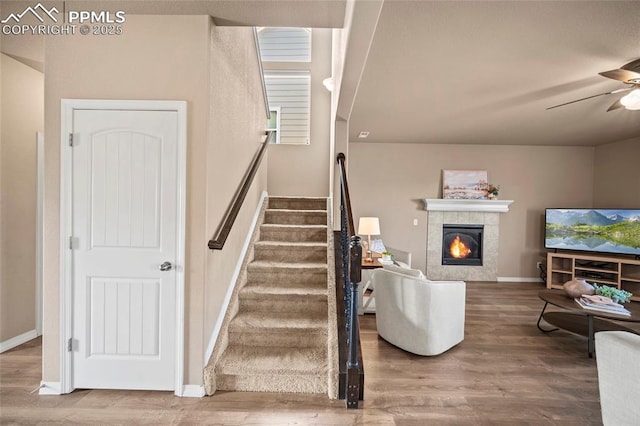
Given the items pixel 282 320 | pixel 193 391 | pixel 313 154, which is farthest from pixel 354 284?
pixel 313 154

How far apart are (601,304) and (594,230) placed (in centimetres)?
311

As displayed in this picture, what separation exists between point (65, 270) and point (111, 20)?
185 cm

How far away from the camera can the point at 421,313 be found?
3125mm

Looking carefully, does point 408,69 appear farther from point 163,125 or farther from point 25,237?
point 25,237

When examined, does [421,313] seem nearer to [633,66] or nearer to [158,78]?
[633,66]

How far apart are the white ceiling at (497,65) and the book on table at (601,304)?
2.24 metres

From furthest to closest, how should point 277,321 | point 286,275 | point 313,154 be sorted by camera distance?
point 313,154 < point 286,275 < point 277,321

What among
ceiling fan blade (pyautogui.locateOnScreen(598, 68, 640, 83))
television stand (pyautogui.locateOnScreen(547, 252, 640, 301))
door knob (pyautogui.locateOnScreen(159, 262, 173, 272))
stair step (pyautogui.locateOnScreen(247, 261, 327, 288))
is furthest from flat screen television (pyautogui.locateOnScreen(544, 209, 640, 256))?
door knob (pyautogui.locateOnScreen(159, 262, 173, 272))

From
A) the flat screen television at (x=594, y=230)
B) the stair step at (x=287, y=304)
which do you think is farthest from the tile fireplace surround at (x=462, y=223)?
the stair step at (x=287, y=304)

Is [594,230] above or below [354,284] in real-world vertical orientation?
above

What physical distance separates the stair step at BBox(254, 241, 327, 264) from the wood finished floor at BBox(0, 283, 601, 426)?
1.07 metres

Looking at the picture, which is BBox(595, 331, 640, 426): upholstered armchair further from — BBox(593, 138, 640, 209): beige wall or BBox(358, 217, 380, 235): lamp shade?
BBox(593, 138, 640, 209): beige wall

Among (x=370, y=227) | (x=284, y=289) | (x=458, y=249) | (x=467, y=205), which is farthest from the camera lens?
(x=458, y=249)

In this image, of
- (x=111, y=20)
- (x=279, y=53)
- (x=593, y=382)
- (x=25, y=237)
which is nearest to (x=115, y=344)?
(x=25, y=237)
